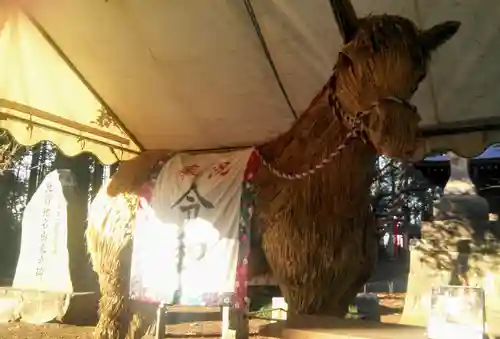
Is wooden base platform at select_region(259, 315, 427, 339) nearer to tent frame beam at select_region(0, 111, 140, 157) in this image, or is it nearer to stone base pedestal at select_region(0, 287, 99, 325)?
tent frame beam at select_region(0, 111, 140, 157)

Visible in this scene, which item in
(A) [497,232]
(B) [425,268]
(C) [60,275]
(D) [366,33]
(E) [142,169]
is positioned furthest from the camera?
(C) [60,275]

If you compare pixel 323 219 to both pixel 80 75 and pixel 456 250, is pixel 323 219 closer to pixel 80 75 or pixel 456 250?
pixel 80 75

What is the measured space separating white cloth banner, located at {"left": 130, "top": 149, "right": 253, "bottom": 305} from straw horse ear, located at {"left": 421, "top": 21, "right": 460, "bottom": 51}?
120 centimetres

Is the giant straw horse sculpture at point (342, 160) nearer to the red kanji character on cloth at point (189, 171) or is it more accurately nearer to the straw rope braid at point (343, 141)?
the straw rope braid at point (343, 141)

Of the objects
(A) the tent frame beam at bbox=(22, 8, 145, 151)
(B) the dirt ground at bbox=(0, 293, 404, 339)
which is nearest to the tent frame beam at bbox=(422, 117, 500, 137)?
(A) the tent frame beam at bbox=(22, 8, 145, 151)

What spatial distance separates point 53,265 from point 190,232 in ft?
19.2

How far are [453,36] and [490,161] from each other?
357 centimetres

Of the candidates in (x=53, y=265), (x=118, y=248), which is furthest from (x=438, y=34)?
(x=53, y=265)

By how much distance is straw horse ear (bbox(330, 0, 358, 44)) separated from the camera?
247 centimetres

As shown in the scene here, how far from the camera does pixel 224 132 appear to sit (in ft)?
13.3

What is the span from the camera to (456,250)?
4.83 m

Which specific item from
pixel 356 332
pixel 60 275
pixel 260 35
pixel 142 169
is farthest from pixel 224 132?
pixel 60 275

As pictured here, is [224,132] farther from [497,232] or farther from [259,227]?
[497,232]

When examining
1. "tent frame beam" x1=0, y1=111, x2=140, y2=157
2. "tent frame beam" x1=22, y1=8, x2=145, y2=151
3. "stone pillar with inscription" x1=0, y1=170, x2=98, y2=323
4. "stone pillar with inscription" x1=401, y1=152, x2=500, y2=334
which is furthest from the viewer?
"stone pillar with inscription" x1=0, y1=170, x2=98, y2=323
